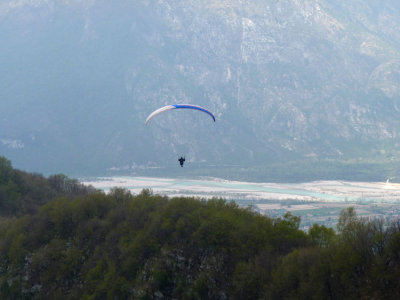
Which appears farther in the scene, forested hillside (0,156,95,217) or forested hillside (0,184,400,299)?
forested hillside (0,156,95,217)

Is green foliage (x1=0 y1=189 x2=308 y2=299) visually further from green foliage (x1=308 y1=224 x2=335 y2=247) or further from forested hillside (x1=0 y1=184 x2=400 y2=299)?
green foliage (x1=308 y1=224 x2=335 y2=247)

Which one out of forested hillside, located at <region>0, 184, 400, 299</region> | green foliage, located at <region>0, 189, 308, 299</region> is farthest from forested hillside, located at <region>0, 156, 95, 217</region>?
green foliage, located at <region>0, 189, 308, 299</region>

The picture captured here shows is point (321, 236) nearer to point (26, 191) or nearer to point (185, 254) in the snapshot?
point (185, 254)

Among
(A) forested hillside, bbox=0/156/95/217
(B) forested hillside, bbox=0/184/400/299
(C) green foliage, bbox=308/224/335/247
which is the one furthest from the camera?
(A) forested hillside, bbox=0/156/95/217

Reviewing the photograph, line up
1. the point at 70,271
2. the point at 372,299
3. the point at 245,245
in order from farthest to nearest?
the point at 70,271 < the point at 245,245 < the point at 372,299

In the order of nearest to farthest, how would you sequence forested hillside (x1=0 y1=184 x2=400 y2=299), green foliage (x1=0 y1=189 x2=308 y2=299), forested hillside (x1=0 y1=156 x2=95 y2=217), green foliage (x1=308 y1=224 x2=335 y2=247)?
1. forested hillside (x1=0 y1=184 x2=400 y2=299)
2. green foliage (x1=0 y1=189 x2=308 y2=299)
3. green foliage (x1=308 y1=224 x2=335 y2=247)
4. forested hillside (x1=0 y1=156 x2=95 y2=217)

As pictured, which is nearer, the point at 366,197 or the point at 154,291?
the point at 154,291

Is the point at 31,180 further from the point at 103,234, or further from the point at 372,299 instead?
the point at 372,299

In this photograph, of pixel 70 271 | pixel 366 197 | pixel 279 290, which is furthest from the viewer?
pixel 366 197

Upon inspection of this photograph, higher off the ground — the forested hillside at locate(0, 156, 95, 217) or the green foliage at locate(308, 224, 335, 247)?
the forested hillside at locate(0, 156, 95, 217)

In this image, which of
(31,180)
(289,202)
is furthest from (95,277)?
(289,202)
